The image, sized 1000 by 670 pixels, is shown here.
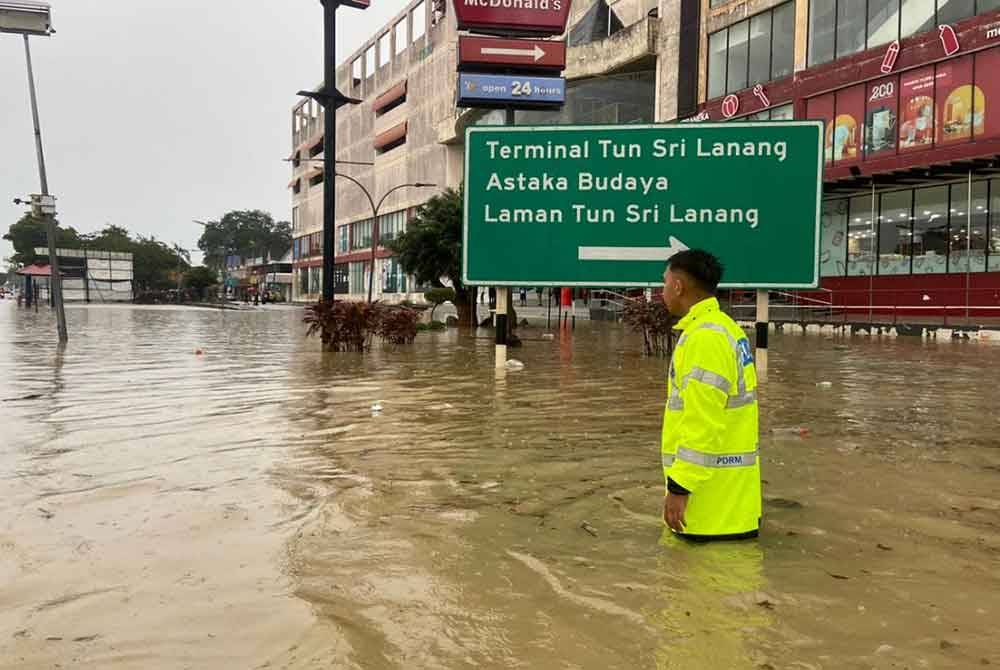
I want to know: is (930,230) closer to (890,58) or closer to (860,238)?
(860,238)

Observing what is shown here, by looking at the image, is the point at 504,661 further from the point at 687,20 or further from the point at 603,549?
the point at 687,20

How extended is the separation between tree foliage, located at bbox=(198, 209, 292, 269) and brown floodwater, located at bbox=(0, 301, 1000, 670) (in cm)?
14367

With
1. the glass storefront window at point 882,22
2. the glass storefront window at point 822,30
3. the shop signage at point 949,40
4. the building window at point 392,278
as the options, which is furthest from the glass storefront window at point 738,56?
the building window at point 392,278

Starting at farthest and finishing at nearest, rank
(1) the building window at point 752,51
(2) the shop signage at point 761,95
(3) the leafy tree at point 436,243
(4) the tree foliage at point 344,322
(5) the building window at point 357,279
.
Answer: (5) the building window at point 357,279 < (2) the shop signage at point 761,95 < (1) the building window at point 752,51 < (3) the leafy tree at point 436,243 < (4) the tree foliage at point 344,322

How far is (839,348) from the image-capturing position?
1888 cm

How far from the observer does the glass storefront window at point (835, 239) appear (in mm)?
31594

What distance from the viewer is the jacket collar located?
382cm

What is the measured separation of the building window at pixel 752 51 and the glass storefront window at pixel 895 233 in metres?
7.22

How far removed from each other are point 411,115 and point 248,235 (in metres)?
85.1

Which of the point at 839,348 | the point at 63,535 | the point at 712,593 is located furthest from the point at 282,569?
the point at 839,348

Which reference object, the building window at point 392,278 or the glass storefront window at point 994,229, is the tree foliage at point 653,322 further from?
the building window at point 392,278

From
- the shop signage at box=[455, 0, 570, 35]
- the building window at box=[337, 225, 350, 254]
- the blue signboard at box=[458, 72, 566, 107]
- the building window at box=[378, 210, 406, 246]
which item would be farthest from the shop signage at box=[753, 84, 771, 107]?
the building window at box=[337, 225, 350, 254]

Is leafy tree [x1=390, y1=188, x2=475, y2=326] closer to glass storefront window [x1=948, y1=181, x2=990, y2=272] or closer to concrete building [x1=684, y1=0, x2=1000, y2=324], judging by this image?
concrete building [x1=684, y1=0, x2=1000, y2=324]

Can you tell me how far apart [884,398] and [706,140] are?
4.61m
